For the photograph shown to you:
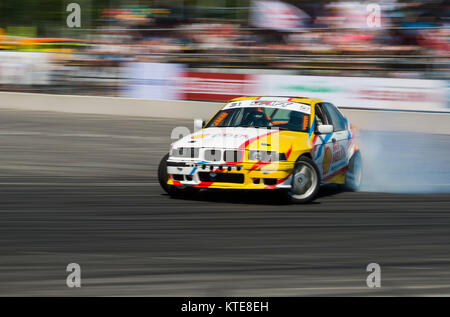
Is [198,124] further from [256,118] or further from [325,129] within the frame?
[325,129]

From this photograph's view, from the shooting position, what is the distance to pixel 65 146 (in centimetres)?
1641

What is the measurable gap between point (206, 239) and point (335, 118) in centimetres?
423

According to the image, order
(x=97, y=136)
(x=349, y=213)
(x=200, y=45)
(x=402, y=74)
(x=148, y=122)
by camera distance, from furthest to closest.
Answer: (x=200, y=45)
(x=148, y=122)
(x=402, y=74)
(x=97, y=136)
(x=349, y=213)

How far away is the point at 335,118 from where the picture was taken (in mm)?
10867

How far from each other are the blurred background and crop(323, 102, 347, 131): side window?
9.72 m

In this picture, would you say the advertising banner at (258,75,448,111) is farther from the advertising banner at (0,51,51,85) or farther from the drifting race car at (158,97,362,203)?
the drifting race car at (158,97,362,203)

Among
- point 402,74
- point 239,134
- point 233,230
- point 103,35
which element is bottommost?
point 233,230

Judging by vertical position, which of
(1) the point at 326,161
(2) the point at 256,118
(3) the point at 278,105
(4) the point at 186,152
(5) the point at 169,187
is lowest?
(5) the point at 169,187

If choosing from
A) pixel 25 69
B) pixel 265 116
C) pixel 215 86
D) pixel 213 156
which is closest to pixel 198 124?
pixel 265 116

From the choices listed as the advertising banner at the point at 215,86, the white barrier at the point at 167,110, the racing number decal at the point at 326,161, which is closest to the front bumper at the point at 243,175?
the racing number decal at the point at 326,161

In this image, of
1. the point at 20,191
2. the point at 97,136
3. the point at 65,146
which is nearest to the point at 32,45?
the point at 97,136

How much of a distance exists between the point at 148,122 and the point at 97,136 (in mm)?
4174

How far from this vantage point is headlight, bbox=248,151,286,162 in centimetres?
903

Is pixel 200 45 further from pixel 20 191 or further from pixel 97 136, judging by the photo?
pixel 20 191
